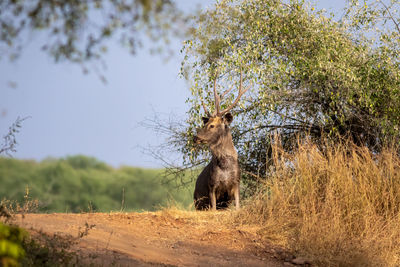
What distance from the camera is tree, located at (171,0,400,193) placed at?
1145cm

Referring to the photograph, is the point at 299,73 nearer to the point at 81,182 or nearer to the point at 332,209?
the point at 332,209

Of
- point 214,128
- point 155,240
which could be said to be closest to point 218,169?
point 214,128

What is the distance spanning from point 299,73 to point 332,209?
5.31 metres

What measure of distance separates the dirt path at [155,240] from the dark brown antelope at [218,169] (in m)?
1.96

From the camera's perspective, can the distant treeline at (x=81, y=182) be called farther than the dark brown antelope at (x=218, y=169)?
Yes

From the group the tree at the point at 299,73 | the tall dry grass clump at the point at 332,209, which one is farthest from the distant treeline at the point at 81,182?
the tall dry grass clump at the point at 332,209

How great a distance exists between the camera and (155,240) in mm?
6523


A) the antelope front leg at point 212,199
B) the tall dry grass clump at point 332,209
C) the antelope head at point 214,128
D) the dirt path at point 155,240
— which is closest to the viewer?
the dirt path at point 155,240

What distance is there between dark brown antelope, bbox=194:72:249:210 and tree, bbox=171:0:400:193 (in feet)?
3.87

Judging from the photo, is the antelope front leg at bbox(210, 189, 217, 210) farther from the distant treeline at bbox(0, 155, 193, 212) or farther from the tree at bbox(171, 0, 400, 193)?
the distant treeline at bbox(0, 155, 193, 212)

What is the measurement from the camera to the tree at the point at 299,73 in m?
11.5

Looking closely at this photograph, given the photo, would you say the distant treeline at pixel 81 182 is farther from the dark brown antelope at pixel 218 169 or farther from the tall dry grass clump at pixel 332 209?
the tall dry grass clump at pixel 332 209

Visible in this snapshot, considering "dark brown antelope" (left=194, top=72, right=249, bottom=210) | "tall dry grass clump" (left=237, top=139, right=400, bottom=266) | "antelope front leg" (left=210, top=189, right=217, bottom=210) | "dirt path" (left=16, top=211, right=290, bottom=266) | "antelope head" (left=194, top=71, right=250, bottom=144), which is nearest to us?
"dirt path" (left=16, top=211, right=290, bottom=266)

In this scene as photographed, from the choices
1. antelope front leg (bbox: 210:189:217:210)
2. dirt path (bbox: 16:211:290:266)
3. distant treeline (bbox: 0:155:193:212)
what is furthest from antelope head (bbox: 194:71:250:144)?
distant treeline (bbox: 0:155:193:212)
